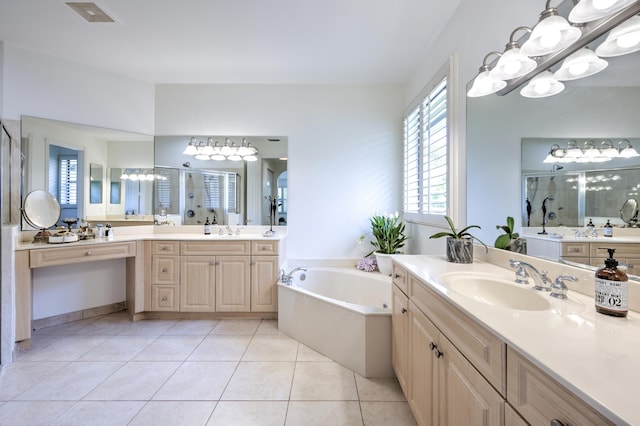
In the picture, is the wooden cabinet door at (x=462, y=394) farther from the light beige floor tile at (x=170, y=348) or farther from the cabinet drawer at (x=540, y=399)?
the light beige floor tile at (x=170, y=348)

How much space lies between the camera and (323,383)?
183 centimetres

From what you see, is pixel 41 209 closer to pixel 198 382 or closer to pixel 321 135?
pixel 198 382

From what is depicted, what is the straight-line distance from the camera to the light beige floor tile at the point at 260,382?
171 centimetres

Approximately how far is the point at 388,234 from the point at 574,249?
182 cm

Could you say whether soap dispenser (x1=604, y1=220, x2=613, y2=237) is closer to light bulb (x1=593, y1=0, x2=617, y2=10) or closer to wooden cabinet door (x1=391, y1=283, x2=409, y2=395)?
light bulb (x1=593, y1=0, x2=617, y2=10)

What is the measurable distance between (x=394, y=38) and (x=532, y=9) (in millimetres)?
1222

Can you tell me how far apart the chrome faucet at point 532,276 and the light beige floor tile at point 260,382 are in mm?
1478

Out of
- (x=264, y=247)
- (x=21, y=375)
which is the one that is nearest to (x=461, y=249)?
(x=264, y=247)

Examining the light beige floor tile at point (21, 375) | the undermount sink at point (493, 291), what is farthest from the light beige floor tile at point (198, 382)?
the undermount sink at point (493, 291)

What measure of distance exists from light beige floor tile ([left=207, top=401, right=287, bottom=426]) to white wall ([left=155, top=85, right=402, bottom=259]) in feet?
5.63

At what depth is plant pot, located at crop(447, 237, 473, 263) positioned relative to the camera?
1.62 m

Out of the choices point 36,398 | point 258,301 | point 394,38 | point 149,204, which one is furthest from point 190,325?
point 394,38

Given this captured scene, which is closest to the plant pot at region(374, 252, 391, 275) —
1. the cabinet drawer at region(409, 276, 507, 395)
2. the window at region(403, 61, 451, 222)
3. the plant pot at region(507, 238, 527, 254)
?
the window at region(403, 61, 451, 222)

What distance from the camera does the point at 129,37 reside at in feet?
7.74
